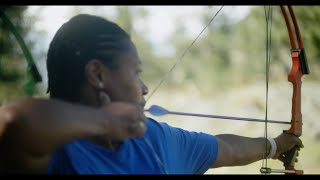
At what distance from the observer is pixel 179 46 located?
8320mm

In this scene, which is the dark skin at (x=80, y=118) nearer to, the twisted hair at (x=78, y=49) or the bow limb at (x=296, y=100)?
the twisted hair at (x=78, y=49)

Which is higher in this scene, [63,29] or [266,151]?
[63,29]

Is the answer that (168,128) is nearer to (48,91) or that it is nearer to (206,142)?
(206,142)

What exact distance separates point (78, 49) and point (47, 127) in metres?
0.34

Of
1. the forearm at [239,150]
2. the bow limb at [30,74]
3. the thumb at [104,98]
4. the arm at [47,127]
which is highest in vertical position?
the bow limb at [30,74]

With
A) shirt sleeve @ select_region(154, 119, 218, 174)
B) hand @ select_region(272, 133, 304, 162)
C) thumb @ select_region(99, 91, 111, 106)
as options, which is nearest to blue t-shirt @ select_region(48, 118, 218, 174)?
shirt sleeve @ select_region(154, 119, 218, 174)

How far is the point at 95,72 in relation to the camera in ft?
5.13

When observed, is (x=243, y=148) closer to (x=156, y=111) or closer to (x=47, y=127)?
(x=156, y=111)

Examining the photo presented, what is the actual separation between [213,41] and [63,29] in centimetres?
786

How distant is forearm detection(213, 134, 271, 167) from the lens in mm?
1981

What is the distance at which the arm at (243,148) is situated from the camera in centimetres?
198

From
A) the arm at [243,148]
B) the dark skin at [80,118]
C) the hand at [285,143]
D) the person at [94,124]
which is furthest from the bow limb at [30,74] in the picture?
the hand at [285,143]

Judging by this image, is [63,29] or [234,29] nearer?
[63,29]
